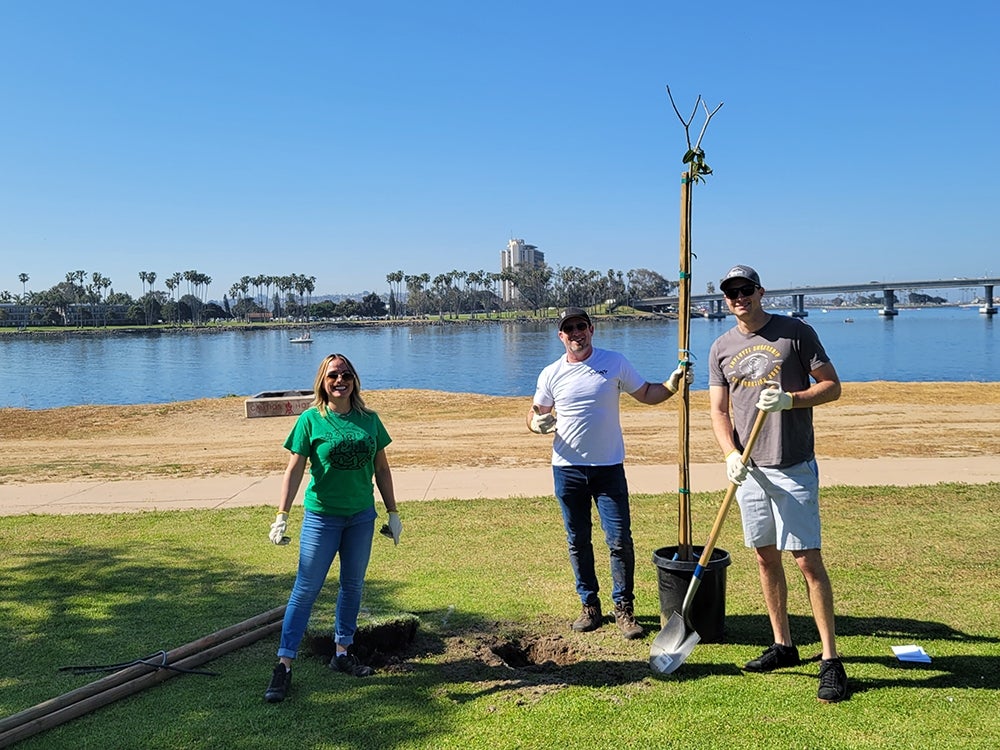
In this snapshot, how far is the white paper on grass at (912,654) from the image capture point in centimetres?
448

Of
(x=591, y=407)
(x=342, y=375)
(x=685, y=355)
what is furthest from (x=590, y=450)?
(x=342, y=375)

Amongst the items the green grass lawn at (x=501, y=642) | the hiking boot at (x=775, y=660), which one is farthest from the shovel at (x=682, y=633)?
the hiking boot at (x=775, y=660)

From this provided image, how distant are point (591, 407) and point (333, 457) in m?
1.69

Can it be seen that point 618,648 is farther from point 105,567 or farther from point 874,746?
point 105,567

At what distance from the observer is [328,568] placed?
178 inches

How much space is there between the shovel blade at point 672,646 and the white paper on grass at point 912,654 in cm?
113

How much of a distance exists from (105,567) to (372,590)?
250 cm

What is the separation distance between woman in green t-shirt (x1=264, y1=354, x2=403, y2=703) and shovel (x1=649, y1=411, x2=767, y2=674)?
1636 millimetres

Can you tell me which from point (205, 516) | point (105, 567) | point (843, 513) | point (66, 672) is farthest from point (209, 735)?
point (843, 513)

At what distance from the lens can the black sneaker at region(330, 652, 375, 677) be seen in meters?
4.53

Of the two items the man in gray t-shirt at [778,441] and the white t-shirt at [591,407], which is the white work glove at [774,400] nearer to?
the man in gray t-shirt at [778,441]

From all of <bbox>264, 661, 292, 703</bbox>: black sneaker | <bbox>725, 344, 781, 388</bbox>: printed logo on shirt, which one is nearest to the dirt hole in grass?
<bbox>264, 661, 292, 703</bbox>: black sneaker

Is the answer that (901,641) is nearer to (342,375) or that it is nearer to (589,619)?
(589,619)

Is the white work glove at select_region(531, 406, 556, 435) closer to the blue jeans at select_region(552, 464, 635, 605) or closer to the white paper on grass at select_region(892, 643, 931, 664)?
the blue jeans at select_region(552, 464, 635, 605)
